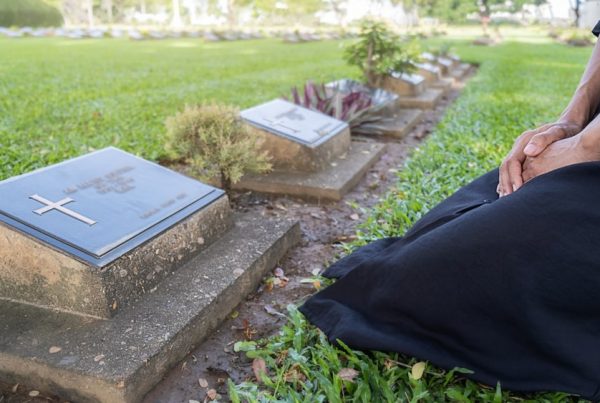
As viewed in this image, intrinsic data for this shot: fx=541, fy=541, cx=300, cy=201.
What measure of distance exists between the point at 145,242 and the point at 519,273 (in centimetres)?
124

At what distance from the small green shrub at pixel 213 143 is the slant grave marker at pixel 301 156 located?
328mm

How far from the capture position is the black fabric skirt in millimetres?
1455

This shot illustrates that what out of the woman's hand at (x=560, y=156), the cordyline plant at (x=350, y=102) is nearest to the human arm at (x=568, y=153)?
the woman's hand at (x=560, y=156)

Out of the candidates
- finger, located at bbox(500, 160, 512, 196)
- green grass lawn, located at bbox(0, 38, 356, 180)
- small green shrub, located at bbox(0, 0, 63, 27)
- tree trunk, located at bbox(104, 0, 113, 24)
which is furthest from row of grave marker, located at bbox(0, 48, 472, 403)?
tree trunk, located at bbox(104, 0, 113, 24)

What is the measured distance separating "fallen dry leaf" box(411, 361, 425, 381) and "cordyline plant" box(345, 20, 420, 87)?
483 centimetres

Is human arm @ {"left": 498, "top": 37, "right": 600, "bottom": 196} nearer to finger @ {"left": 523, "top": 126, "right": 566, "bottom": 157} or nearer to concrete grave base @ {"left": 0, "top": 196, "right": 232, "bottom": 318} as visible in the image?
finger @ {"left": 523, "top": 126, "right": 566, "bottom": 157}

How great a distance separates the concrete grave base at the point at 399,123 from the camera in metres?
5.06

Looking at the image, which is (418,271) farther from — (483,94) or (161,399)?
(483,94)

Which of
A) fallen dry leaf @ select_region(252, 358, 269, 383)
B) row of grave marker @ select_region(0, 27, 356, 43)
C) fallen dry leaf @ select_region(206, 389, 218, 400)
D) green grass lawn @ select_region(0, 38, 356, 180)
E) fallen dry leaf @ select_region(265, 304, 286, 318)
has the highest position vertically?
fallen dry leaf @ select_region(252, 358, 269, 383)

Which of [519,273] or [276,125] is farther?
[276,125]

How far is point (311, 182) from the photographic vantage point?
3.41 meters

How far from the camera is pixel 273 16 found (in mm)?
53000

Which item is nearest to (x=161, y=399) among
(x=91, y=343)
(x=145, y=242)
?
(x=91, y=343)

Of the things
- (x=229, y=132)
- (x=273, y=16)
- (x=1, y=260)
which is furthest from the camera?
(x=273, y=16)
